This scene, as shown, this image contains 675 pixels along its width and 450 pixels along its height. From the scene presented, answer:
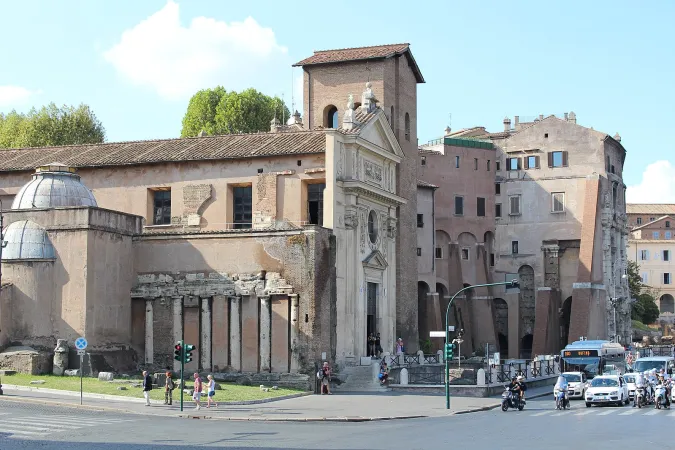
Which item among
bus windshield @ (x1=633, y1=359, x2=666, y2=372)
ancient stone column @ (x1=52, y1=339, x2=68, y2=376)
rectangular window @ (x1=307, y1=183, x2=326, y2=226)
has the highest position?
rectangular window @ (x1=307, y1=183, x2=326, y2=226)

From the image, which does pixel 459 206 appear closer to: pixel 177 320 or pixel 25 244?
pixel 177 320

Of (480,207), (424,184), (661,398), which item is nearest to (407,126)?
(424,184)

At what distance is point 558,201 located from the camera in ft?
260

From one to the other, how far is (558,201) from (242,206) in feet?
111

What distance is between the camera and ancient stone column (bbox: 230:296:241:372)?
155ft

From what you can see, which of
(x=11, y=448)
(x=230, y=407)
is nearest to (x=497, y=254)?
(x=230, y=407)

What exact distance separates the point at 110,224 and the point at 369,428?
2052 cm

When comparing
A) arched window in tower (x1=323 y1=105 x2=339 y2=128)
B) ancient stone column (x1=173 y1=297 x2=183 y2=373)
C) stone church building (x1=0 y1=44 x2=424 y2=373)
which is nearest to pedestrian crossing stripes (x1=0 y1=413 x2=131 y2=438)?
stone church building (x1=0 y1=44 x2=424 y2=373)

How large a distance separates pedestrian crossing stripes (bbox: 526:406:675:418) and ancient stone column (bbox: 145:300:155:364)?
18542 millimetres

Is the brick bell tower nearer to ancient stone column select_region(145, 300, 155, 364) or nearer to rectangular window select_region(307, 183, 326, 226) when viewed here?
rectangular window select_region(307, 183, 326, 226)

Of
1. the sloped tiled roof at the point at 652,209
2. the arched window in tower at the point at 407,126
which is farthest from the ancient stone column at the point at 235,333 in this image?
the sloped tiled roof at the point at 652,209

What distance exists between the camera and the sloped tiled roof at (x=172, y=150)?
171 ft

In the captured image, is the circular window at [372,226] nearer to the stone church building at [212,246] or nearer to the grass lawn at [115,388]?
the stone church building at [212,246]

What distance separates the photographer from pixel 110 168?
2137 inches
